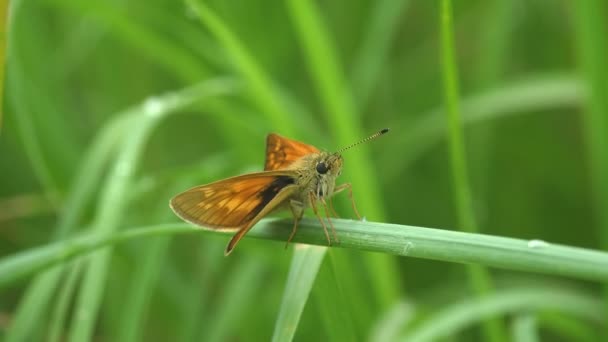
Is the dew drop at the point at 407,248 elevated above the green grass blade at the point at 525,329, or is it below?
below

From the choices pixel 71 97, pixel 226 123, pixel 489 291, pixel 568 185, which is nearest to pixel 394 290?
pixel 489 291

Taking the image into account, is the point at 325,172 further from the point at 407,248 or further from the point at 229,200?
the point at 407,248

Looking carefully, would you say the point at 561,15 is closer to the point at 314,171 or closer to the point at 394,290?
the point at 394,290

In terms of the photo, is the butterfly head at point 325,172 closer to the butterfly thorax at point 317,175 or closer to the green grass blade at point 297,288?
the butterfly thorax at point 317,175

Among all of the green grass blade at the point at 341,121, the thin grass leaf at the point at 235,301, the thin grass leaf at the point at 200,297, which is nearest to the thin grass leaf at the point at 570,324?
the green grass blade at the point at 341,121

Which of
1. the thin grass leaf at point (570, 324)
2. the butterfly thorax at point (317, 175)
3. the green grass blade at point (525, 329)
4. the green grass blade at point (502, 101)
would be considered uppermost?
the green grass blade at point (502, 101)

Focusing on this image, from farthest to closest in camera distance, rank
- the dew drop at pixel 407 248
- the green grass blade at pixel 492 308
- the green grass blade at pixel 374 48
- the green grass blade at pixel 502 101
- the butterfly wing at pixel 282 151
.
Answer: the green grass blade at pixel 374 48 < the green grass blade at pixel 502 101 < the green grass blade at pixel 492 308 < the butterfly wing at pixel 282 151 < the dew drop at pixel 407 248
